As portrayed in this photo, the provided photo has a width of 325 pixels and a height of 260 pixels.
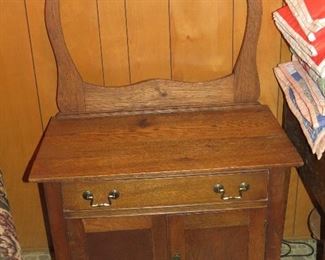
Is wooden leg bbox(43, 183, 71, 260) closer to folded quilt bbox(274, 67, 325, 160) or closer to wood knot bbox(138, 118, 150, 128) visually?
wood knot bbox(138, 118, 150, 128)

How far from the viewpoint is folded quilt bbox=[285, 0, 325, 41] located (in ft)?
4.03

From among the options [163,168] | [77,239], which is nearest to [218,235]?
[163,168]

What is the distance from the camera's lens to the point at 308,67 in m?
1.39

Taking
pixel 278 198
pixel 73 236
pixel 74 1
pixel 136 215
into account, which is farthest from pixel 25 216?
pixel 278 198

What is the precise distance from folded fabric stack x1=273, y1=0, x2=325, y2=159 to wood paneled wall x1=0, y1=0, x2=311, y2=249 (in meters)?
0.11

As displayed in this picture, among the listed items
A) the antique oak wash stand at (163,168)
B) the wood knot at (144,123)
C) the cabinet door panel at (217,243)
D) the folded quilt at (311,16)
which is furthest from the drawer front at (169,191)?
the folded quilt at (311,16)

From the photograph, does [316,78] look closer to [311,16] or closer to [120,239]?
[311,16]

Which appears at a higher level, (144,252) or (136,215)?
(136,215)

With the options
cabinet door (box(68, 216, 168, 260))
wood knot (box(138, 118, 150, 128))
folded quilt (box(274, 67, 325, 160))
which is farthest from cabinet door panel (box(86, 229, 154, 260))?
folded quilt (box(274, 67, 325, 160))

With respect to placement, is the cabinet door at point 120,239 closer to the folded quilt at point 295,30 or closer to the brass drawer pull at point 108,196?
the brass drawer pull at point 108,196

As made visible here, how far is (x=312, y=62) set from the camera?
4.11 ft

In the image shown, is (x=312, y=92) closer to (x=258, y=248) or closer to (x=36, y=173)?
(x=258, y=248)

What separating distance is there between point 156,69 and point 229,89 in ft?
0.81

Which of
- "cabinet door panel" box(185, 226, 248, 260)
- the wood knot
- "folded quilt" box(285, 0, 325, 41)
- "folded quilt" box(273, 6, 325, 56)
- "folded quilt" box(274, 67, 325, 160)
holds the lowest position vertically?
"cabinet door panel" box(185, 226, 248, 260)
